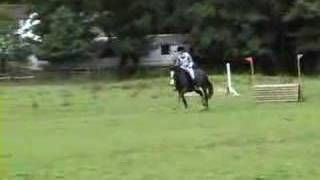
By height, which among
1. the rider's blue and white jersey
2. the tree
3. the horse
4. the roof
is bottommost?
the tree

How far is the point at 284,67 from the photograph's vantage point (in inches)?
2325

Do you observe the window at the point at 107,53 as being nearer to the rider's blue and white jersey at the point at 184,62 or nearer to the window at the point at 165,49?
the window at the point at 165,49

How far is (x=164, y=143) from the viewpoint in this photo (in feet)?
45.1

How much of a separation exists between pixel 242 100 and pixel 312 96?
9.44 ft

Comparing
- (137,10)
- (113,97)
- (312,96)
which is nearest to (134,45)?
(137,10)

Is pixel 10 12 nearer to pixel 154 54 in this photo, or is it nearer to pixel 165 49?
pixel 154 54

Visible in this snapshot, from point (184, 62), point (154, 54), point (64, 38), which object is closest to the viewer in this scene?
point (184, 62)

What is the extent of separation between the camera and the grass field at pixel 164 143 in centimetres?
987

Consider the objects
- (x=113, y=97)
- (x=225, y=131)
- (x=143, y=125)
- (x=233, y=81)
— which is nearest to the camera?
(x=225, y=131)

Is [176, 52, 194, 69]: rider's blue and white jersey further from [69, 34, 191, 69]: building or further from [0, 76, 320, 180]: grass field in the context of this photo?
[69, 34, 191, 69]: building

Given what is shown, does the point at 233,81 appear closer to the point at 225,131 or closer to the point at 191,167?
the point at 225,131

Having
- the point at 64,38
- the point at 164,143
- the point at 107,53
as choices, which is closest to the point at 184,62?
the point at 164,143

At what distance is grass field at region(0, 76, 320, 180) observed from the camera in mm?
9867

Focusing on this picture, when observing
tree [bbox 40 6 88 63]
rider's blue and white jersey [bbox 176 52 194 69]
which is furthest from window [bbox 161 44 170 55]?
rider's blue and white jersey [bbox 176 52 194 69]
